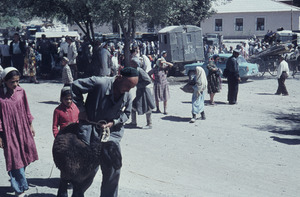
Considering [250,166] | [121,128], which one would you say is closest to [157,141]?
[250,166]

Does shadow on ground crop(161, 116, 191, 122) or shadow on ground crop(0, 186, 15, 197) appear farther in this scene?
shadow on ground crop(161, 116, 191, 122)

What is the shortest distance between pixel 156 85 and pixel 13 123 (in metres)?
6.97

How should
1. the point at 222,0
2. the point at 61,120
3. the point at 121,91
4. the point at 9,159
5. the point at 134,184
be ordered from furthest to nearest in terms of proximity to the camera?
the point at 222,0 < the point at 134,184 < the point at 61,120 < the point at 9,159 < the point at 121,91


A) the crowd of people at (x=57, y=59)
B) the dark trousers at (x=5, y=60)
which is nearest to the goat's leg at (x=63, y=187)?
the crowd of people at (x=57, y=59)

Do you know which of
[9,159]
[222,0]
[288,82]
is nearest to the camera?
[9,159]

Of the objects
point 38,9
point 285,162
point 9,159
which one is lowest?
point 285,162

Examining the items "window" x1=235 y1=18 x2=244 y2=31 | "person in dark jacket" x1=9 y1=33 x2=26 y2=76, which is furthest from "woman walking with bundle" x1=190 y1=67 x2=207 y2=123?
"window" x1=235 y1=18 x2=244 y2=31

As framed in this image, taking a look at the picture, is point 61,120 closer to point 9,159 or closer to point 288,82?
point 9,159

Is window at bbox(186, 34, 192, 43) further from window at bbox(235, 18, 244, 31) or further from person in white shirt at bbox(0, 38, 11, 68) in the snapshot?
window at bbox(235, 18, 244, 31)

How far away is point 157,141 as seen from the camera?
936 cm

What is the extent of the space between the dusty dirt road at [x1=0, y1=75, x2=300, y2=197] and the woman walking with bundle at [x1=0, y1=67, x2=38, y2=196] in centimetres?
37

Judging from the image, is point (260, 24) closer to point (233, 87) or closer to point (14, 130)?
point (233, 87)

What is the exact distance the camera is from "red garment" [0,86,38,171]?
5043 mm

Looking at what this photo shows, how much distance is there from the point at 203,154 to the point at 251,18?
147 ft
